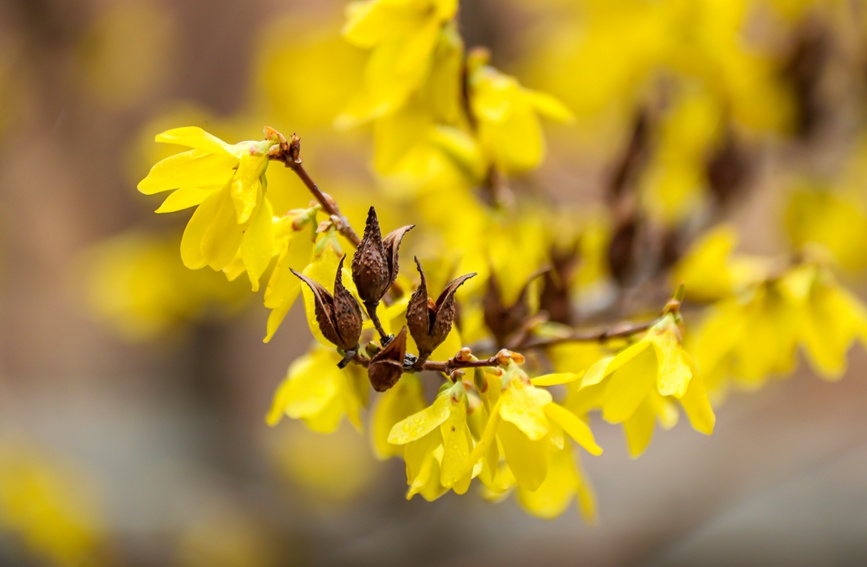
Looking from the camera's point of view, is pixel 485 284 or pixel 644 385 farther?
pixel 485 284

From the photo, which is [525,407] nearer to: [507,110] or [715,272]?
[507,110]

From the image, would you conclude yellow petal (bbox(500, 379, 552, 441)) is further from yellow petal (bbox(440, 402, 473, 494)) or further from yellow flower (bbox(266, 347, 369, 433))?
yellow flower (bbox(266, 347, 369, 433))

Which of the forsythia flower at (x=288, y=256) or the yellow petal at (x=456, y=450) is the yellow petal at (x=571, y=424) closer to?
the yellow petal at (x=456, y=450)

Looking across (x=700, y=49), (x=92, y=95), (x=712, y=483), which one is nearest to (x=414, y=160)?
(x=700, y=49)

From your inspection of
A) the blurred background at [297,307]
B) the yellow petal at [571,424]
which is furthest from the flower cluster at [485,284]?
the blurred background at [297,307]

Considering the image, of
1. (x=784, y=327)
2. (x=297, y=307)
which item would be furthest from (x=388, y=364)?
(x=297, y=307)

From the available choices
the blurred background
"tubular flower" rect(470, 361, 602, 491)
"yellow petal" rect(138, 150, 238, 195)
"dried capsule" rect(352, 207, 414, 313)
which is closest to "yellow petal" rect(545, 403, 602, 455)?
"tubular flower" rect(470, 361, 602, 491)

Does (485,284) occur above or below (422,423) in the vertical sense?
above
